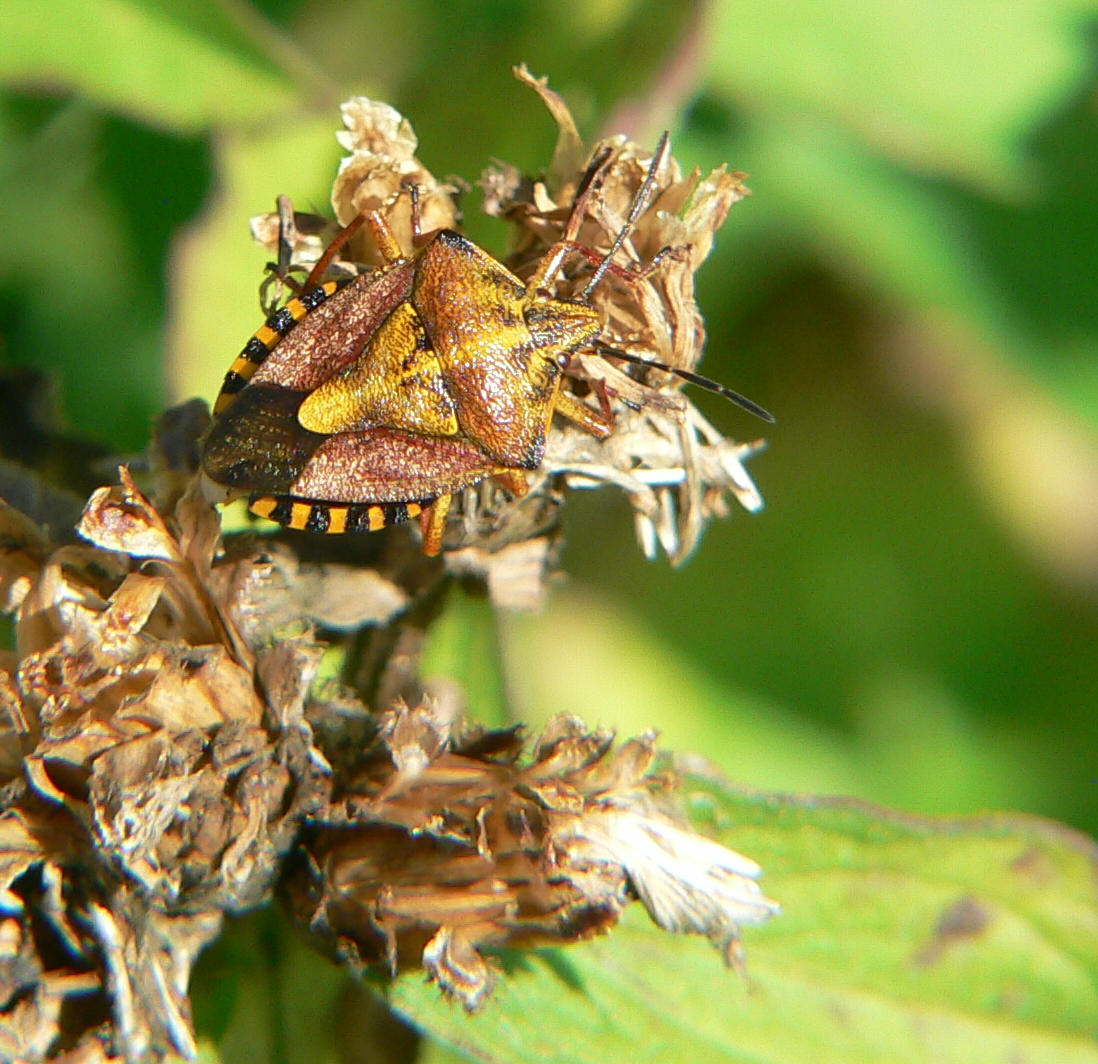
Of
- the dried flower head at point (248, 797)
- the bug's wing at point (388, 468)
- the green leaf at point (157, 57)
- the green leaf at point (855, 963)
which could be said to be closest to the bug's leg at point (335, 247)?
the dried flower head at point (248, 797)

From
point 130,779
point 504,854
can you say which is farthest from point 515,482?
point 130,779

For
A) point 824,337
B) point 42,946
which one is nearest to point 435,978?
point 42,946

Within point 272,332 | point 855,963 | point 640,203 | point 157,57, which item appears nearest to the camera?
point 640,203

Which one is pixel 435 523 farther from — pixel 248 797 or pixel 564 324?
pixel 248 797

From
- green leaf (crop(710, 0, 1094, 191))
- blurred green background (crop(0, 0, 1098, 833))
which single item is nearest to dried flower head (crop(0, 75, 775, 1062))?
blurred green background (crop(0, 0, 1098, 833))

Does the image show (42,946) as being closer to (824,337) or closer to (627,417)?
(627,417)

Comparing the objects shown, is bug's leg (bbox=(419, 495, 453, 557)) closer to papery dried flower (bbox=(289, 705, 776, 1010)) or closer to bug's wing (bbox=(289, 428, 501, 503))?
bug's wing (bbox=(289, 428, 501, 503))
